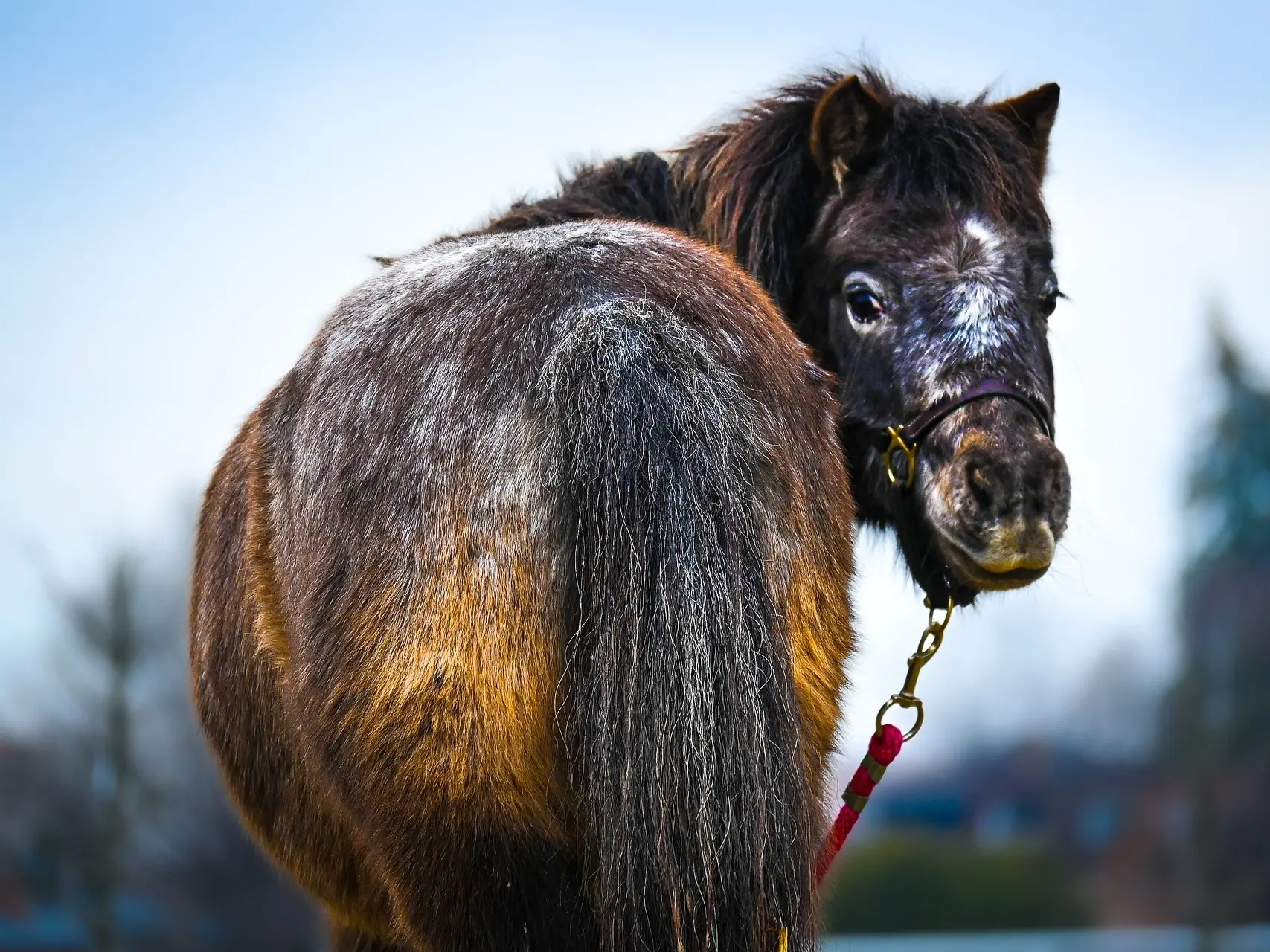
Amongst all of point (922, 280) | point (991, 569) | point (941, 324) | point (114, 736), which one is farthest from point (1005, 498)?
point (114, 736)

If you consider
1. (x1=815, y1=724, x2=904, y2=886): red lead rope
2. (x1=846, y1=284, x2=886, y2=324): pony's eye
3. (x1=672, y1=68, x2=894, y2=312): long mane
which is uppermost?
(x1=672, y1=68, x2=894, y2=312): long mane

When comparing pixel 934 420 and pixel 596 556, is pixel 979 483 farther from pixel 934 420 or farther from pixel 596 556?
pixel 596 556

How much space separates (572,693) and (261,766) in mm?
1888

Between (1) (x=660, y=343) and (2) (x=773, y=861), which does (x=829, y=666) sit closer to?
(2) (x=773, y=861)

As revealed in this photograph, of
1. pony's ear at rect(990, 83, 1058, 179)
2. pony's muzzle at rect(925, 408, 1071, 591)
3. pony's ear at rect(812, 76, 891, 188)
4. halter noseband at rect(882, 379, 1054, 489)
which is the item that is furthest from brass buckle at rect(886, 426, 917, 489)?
pony's ear at rect(990, 83, 1058, 179)

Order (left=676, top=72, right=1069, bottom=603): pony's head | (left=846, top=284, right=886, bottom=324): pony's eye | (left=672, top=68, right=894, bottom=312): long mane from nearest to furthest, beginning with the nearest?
(left=676, top=72, right=1069, bottom=603): pony's head < (left=846, top=284, right=886, bottom=324): pony's eye < (left=672, top=68, right=894, bottom=312): long mane

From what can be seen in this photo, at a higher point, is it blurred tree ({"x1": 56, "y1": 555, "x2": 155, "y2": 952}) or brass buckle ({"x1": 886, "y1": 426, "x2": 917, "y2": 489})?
brass buckle ({"x1": 886, "y1": 426, "x2": 917, "y2": 489})

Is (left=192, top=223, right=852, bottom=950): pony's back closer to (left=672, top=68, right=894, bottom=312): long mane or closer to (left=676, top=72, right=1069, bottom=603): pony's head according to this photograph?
(left=676, top=72, right=1069, bottom=603): pony's head

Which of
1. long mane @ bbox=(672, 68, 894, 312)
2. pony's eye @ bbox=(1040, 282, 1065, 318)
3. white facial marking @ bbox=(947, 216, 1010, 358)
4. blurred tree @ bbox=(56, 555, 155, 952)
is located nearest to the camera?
white facial marking @ bbox=(947, 216, 1010, 358)

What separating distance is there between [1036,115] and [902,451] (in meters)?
1.71

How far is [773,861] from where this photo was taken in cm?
213

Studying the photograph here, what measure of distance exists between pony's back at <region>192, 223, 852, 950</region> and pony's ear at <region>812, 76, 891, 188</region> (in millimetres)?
1232

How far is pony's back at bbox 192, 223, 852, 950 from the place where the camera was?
210cm

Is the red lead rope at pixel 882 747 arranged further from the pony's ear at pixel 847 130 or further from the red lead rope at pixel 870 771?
the pony's ear at pixel 847 130
